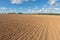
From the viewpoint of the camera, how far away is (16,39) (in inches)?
280

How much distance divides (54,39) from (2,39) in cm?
303

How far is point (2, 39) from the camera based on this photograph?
22.7 feet

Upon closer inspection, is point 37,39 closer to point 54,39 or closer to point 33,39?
point 33,39

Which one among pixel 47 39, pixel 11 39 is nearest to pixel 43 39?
pixel 47 39

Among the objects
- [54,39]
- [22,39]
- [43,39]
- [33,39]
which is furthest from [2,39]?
[54,39]

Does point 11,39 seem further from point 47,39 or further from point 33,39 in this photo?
point 47,39

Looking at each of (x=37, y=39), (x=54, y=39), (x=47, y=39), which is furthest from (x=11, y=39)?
(x=54, y=39)

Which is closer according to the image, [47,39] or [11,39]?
[11,39]

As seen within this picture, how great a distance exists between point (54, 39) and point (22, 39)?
1.97 metres

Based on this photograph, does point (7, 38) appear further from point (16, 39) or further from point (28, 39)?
point (28, 39)

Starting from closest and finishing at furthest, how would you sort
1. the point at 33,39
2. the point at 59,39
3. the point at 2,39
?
1. the point at 2,39
2. the point at 33,39
3. the point at 59,39

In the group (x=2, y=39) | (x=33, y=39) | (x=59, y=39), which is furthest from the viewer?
(x=59, y=39)

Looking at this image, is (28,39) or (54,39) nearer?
(28,39)

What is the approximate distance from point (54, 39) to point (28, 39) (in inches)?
64.2
